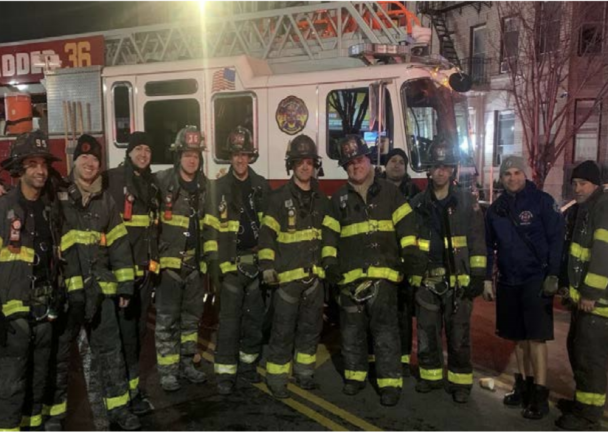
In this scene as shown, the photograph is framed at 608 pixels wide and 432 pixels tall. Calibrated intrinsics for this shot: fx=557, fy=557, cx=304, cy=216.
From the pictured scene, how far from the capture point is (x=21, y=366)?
3455 millimetres

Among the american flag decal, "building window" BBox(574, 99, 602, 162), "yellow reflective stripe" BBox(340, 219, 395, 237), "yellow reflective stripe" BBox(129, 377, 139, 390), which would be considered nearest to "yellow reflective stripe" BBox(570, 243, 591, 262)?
"yellow reflective stripe" BBox(340, 219, 395, 237)

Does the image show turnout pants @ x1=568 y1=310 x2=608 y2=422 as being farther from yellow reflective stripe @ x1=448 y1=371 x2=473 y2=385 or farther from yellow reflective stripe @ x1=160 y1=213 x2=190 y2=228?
yellow reflective stripe @ x1=160 y1=213 x2=190 y2=228

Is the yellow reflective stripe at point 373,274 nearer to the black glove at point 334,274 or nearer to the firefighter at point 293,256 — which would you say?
the black glove at point 334,274

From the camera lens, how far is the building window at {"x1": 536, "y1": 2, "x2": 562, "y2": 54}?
43.5 ft

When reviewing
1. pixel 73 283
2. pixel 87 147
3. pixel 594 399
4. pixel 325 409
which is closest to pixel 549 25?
pixel 594 399

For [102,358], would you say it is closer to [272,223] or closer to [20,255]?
[20,255]

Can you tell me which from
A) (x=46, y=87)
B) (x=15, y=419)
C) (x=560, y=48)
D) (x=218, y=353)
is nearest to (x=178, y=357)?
(x=218, y=353)

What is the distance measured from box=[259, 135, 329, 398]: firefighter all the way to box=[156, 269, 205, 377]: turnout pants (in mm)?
722

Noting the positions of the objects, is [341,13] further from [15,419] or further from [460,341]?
[15,419]

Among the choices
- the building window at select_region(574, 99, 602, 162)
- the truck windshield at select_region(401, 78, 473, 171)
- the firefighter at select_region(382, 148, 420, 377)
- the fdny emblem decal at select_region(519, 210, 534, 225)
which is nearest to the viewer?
the fdny emblem decal at select_region(519, 210, 534, 225)

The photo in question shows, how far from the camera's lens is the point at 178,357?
15.8 ft

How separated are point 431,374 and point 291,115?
10.4 feet

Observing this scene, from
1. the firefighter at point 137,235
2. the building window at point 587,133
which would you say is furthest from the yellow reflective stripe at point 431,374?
the building window at point 587,133

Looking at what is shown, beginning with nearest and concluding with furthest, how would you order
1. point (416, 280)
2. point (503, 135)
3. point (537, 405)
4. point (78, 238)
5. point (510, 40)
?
point (78, 238)
point (537, 405)
point (416, 280)
point (510, 40)
point (503, 135)
